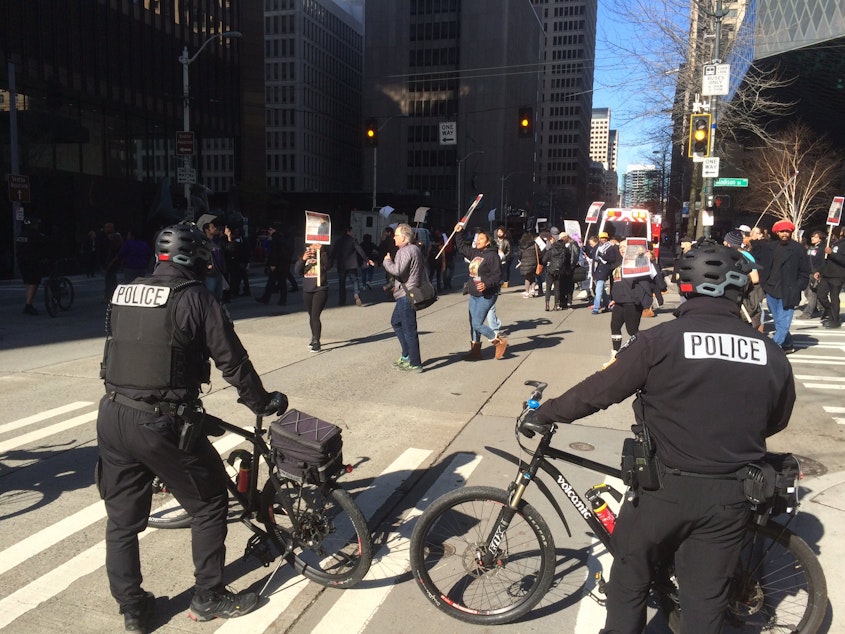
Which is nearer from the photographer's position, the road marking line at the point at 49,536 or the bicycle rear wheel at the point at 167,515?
the road marking line at the point at 49,536

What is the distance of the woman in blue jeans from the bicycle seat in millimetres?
6324

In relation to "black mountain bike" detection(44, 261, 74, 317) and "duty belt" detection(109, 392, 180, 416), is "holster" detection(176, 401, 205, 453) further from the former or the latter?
"black mountain bike" detection(44, 261, 74, 317)

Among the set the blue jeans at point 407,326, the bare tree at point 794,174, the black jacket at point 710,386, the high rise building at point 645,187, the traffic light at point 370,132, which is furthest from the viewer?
the high rise building at point 645,187

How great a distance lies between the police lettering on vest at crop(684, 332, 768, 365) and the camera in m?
2.58

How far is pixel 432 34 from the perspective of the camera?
10012 centimetres

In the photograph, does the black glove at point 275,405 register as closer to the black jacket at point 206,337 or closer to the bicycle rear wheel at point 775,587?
the black jacket at point 206,337

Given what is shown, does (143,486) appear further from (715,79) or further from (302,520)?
(715,79)

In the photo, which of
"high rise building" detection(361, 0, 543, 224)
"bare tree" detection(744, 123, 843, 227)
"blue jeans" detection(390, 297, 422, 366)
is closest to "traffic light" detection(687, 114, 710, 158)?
"blue jeans" detection(390, 297, 422, 366)

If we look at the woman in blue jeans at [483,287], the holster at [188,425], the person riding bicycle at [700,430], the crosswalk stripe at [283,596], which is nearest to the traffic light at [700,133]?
the woman in blue jeans at [483,287]

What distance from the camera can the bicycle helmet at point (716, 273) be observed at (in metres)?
2.72

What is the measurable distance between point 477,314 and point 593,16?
16772 cm

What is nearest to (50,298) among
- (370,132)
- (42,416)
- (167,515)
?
(42,416)

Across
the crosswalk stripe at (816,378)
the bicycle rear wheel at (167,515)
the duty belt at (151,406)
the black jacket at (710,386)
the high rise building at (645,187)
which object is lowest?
the crosswalk stripe at (816,378)

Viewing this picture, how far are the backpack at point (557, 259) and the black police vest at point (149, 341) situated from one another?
12934mm
